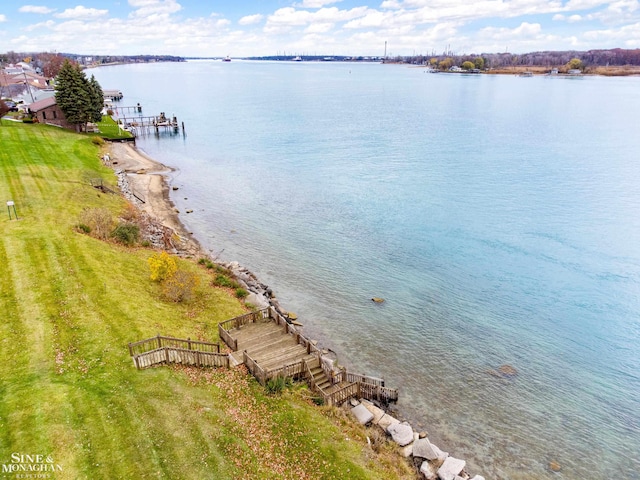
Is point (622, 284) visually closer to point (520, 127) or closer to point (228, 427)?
point (228, 427)

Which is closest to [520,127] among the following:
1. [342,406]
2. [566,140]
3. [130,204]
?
[566,140]

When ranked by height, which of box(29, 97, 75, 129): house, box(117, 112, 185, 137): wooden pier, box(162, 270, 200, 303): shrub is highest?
box(29, 97, 75, 129): house

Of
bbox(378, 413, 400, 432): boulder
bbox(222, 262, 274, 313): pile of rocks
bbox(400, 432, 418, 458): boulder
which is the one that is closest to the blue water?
bbox(222, 262, 274, 313): pile of rocks

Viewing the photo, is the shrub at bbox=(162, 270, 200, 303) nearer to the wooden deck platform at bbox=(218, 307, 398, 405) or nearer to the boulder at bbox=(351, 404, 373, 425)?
the wooden deck platform at bbox=(218, 307, 398, 405)

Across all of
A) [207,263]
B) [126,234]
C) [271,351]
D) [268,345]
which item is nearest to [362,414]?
[271,351]

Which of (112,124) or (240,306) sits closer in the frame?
(240,306)

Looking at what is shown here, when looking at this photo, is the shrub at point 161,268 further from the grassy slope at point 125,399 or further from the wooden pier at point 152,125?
the wooden pier at point 152,125

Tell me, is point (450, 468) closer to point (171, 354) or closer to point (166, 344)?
point (171, 354)
